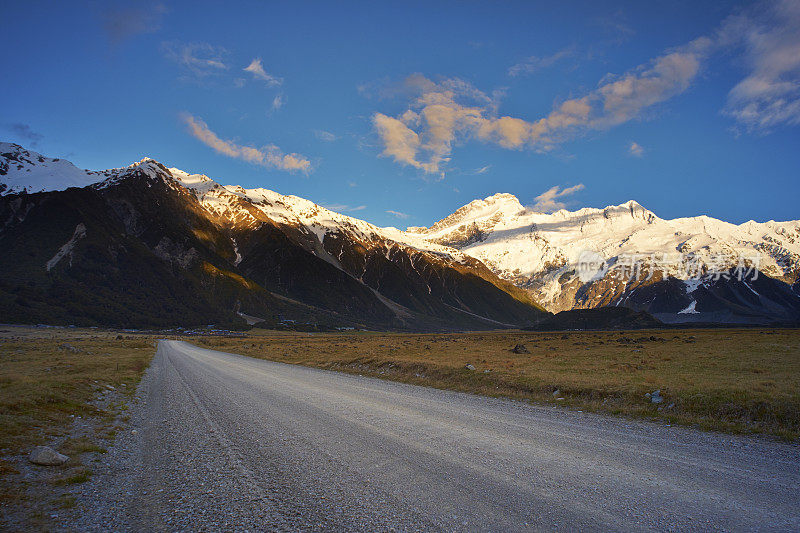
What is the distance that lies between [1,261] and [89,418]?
25471 centimetres

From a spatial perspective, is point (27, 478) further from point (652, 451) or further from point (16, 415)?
point (652, 451)

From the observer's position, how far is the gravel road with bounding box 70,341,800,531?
607 cm

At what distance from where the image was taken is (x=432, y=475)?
7.79 metres

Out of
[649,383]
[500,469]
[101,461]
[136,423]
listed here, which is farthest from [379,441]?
[649,383]

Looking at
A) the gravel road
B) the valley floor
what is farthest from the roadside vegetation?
the gravel road

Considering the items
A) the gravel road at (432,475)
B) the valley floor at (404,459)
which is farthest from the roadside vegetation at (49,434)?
the gravel road at (432,475)

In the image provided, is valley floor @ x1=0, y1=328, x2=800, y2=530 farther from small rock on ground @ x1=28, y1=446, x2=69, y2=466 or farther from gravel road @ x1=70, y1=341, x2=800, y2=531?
small rock on ground @ x1=28, y1=446, x2=69, y2=466

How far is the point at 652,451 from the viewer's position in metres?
9.94

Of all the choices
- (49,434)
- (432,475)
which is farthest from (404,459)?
(49,434)

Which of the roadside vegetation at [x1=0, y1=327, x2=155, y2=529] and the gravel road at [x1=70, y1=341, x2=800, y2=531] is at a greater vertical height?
the gravel road at [x1=70, y1=341, x2=800, y2=531]

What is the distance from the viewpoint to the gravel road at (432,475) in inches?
239

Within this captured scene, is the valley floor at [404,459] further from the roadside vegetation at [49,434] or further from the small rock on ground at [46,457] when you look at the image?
the small rock on ground at [46,457]

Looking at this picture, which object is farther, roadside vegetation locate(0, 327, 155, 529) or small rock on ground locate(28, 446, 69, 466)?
small rock on ground locate(28, 446, 69, 466)

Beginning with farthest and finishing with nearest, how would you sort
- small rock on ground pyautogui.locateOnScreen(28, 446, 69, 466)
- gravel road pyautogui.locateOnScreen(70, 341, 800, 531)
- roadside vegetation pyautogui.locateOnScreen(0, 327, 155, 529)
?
small rock on ground pyautogui.locateOnScreen(28, 446, 69, 466) < roadside vegetation pyautogui.locateOnScreen(0, 327, 155, 529) < gravel road pyautogui.locateOnScreen(70, 341, 800, 531)
